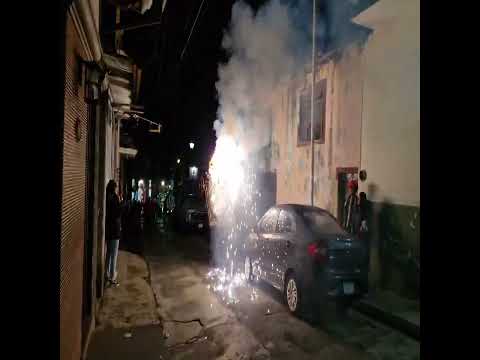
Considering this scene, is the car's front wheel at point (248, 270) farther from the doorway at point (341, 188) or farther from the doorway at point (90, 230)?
the doorway at point (90, 230)

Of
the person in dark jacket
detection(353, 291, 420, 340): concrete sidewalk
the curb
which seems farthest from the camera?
the person in dark jacket

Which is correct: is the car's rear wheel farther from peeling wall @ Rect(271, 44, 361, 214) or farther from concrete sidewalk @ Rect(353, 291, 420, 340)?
peeling wall @ Rect(271, 44, 361, 214)

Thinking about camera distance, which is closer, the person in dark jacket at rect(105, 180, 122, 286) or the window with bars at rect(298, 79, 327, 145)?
the person in dark jacket at rect(105, 180, 122, 286)

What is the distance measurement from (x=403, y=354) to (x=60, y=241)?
475cm

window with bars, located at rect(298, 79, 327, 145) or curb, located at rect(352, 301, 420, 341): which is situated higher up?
window with bars, located at rect(298, 79, 327, 145)

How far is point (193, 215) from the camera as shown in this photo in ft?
55.3

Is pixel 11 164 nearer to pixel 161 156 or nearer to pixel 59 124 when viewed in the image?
pixel 59 124

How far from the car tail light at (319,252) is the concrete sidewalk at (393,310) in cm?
157

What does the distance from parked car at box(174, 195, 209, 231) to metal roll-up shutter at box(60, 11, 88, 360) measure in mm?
12522

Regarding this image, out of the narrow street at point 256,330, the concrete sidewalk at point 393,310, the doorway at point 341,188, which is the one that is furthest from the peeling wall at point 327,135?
the narrow street at point 256,330

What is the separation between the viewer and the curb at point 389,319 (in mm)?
6000

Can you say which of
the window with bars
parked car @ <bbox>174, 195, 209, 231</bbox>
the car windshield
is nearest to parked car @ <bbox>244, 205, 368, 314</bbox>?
the car windshield

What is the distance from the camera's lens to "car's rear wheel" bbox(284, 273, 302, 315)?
21.8 feet
